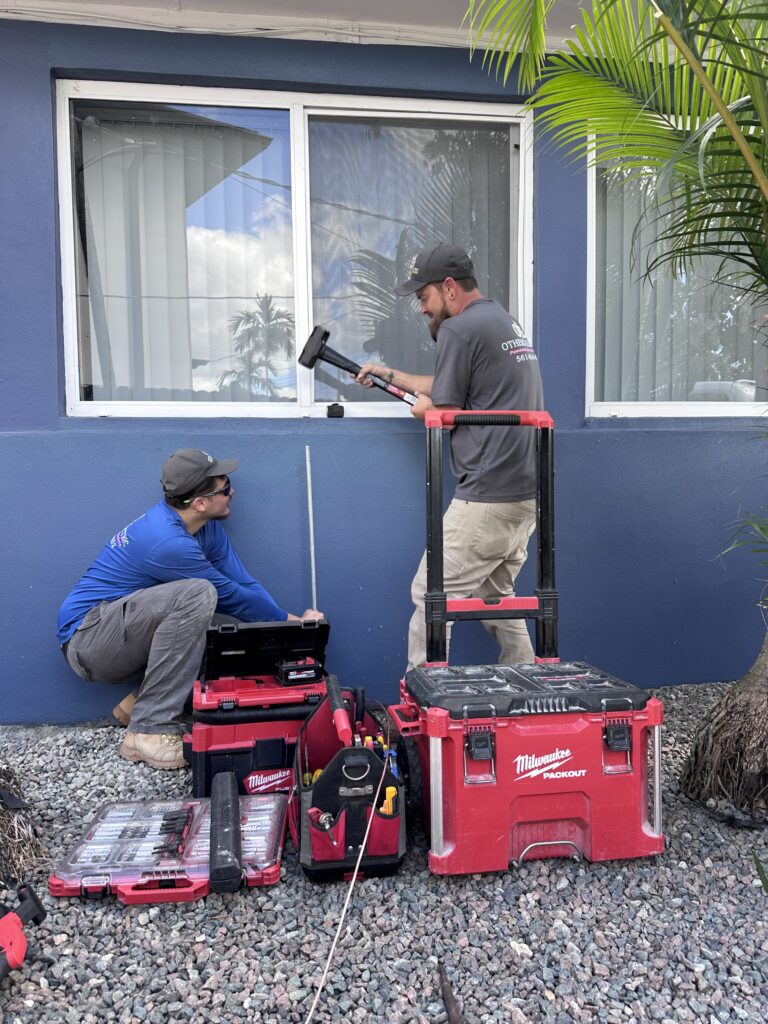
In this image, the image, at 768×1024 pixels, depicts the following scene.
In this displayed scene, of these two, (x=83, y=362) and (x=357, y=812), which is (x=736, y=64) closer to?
(x=357, y=812)

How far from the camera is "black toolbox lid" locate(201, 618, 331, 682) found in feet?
9.05

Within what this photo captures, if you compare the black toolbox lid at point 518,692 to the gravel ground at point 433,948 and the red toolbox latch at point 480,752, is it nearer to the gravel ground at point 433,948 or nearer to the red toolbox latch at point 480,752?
the red toolbox latch at point 480,752

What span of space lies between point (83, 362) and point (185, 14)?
1.64 meters

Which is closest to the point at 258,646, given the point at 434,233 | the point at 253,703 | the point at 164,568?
the point at 253,703

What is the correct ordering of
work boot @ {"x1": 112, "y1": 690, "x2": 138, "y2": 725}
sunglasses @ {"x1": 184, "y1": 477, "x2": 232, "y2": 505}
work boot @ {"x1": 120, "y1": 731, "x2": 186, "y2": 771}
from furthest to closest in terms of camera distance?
work boot @ {"x1": 112, "y1": 690, "x2": 138, "y2": 725} → sunglasses @ {"x1": 184, "y1": 477, "x2": 232, "y2": 505} → work boot @ {"x1": 120, "y1": 731, "x2": 186, "y2": 771}

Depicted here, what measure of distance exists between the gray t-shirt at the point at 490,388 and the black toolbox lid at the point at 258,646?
88cm

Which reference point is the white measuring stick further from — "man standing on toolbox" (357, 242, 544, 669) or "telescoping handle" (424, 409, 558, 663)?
"telescoping handle" (424, 409, 558, 663)

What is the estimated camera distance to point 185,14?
3426 mm

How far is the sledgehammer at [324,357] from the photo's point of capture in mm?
3547

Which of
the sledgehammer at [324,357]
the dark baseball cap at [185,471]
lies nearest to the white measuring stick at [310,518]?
the sledgehammer at [324,357]

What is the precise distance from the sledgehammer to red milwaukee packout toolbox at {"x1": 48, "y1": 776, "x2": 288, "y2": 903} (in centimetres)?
185

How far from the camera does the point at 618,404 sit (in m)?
4.08

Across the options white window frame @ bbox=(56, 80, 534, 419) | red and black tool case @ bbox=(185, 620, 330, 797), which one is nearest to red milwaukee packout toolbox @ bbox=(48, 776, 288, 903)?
red and black tool case @ bbox=(185, 620, 330, 797)

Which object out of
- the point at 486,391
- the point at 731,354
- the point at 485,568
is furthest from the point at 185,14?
the point at 731,354
